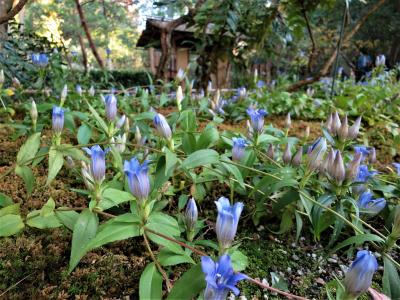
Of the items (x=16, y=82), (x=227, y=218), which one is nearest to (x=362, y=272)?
(x=227, y=218)

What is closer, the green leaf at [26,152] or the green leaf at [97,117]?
the green leaf at [26,152]

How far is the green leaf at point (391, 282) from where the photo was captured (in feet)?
2.91

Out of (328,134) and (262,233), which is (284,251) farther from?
(328,134)

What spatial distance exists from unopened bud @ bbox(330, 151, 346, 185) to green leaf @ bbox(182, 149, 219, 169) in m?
0.38

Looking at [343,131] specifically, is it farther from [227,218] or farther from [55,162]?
[55,162]

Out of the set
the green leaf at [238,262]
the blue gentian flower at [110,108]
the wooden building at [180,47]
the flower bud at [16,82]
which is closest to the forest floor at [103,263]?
the green leaf at [238,262]

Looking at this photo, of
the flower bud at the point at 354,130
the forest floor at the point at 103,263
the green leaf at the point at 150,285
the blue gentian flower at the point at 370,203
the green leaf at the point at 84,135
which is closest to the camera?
the green leaf at the point at 150,285

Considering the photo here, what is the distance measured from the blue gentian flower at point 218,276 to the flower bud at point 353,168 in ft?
2.15

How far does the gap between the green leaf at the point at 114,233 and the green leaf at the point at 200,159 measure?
25 cm

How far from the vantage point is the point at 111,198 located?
98cm

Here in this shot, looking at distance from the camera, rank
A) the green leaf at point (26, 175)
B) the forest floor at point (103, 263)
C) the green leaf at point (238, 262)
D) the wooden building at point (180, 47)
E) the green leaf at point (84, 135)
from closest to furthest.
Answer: the green leaf at point (238, 262) → the forest floor at point (103, 263) → the green leaf at point (26, 175) → the green leaf at point (84, 135) → the wooden building at point (180, 47)

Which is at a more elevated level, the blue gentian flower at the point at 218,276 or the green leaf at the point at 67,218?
the blue gentian flower at the point at 218,276

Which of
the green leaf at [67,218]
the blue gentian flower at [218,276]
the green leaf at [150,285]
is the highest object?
the blue gentian flower at [218,276]

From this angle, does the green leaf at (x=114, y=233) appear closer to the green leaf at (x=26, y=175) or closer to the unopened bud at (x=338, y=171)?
the green leaf at (x=26, y=175)
